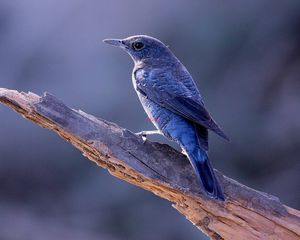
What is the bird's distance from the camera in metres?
4.48

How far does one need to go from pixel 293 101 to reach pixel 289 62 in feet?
1.48

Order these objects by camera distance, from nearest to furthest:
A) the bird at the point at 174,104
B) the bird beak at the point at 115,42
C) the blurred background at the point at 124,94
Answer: the bird at the point at 174,104, the bird beak at the point at 115,42, the blurred background at the point at 124,94

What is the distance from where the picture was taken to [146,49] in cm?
547

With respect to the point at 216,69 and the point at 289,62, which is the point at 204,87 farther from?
the point at 289,62

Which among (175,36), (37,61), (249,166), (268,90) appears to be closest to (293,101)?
(268,90)

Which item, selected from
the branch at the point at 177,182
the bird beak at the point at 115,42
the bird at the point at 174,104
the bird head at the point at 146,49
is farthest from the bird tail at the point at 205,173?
the bird beak at the point at 115,42

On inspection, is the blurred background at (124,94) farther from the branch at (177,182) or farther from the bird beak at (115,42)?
the branch at (177,182)

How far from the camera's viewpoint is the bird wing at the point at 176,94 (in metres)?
4.66

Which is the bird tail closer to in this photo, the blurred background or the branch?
the branch

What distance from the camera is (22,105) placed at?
4457 mm

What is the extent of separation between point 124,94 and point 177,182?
3178mm

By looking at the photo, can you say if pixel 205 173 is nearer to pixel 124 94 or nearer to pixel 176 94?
pixel 176 94

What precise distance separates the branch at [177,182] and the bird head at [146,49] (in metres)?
1.01

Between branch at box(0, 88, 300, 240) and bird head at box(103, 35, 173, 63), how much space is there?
101 cm
